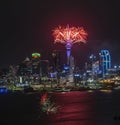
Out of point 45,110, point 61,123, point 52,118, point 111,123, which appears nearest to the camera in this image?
point 111,123

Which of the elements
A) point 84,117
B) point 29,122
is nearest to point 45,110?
point 84,117

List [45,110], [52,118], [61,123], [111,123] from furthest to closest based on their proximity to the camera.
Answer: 1. [45,110]
2. [52,118]
3. [61,123]
4. [111,123]

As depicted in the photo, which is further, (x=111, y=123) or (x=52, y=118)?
(x=52, y=118)

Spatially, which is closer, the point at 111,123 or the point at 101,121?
the point at 111,123

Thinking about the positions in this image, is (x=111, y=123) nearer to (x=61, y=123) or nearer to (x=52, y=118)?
(x=61, y=123)

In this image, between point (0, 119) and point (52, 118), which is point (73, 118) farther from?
point (0, 119)

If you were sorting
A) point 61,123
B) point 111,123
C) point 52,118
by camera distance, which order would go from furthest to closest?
point 52,118 → point 61,123 → point 111,123

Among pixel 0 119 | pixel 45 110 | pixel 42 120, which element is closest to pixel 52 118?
pixel 42 120

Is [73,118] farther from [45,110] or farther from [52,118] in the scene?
[45,110]
